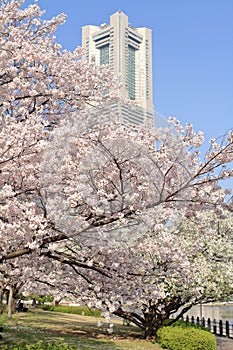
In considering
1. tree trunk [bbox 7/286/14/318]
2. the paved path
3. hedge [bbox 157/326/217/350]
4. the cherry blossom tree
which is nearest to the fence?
the paved path

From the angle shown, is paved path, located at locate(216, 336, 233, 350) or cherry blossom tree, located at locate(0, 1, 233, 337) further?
paved path, located at locate(216, 336, 233, 350)

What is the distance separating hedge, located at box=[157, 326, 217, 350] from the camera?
715 inches

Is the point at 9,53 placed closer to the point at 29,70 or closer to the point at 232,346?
the point at 29,70

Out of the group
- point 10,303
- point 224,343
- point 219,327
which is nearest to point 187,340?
point 224,343

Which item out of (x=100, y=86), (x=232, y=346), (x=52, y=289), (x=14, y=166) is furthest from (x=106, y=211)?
(x=232, y=346)

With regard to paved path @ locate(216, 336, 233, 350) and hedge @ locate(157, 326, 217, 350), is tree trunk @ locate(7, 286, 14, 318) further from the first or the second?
hedge @ locate(157, 326, 217, 350)

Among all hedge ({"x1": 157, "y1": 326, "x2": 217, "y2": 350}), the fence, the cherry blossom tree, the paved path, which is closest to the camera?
the cherry blossom tree

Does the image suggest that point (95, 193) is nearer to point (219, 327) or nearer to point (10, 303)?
point (219, 327)

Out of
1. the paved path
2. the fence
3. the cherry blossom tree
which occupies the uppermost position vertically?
the cherry blossom tree

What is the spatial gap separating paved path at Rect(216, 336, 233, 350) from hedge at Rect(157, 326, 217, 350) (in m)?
1.90

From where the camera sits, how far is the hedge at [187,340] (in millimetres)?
18156

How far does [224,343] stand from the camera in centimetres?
2202

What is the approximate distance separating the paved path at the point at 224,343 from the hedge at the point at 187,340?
1.90 m

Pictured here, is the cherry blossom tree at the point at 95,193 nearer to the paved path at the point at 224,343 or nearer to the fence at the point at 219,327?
the paved path at the point at 224,343
